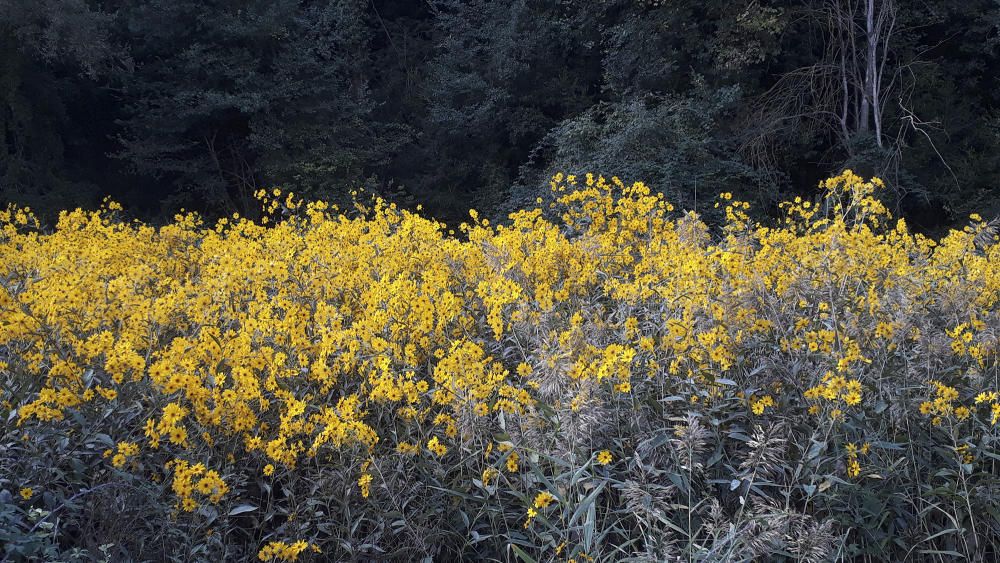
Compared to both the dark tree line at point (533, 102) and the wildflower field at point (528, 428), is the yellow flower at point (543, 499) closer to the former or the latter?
the wildflower field at point (528, 428)

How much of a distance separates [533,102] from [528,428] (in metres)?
13.4

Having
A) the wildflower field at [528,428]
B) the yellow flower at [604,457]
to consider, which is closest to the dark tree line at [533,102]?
the wildflower field at [528,428]

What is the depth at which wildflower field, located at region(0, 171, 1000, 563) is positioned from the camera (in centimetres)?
262

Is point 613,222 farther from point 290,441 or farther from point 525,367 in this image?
point 290,441

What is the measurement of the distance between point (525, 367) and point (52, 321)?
1767 mm

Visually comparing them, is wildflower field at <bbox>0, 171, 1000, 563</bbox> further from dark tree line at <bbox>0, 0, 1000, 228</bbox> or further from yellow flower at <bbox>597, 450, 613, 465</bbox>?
dark tree line at <bbox>0, 0, 1000, 228</bbox>

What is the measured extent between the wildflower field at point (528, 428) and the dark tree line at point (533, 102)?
8.30 m

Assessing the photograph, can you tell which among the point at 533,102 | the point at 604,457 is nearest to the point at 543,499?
the point at 604,457

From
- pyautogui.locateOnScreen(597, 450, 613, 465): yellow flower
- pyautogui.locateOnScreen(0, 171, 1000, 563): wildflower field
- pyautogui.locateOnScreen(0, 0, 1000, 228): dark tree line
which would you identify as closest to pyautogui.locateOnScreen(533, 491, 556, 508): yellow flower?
A: pyautogui.locateOnScreen(0, 171, 1000, 563): wildflower field

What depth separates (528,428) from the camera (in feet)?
9.31

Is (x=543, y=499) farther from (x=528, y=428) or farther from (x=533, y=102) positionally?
(x=533, y=102)

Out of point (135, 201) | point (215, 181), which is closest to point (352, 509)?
point (215, 181)

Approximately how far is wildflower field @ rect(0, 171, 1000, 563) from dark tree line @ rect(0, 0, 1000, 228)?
327 inches

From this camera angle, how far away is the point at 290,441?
3102 mm
